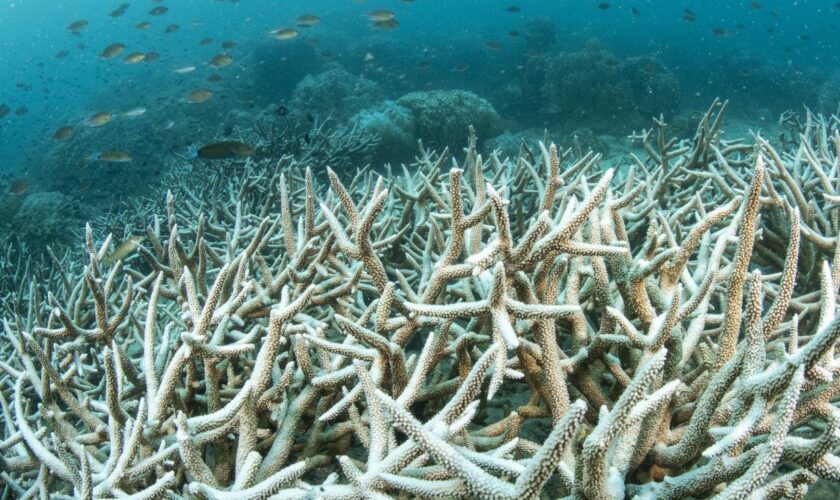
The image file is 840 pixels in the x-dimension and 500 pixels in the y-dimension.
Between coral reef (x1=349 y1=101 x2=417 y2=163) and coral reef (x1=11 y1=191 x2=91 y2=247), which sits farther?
coral reef (x1=349 y1=101 x2=417 y2=163)

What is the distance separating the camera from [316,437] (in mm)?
1889

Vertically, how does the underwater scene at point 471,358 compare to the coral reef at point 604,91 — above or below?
above

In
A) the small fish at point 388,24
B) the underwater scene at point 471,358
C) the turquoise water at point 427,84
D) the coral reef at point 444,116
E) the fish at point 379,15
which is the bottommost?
the turquoise water at point 427,84

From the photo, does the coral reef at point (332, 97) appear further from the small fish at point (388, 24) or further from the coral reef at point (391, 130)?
the small fish at point (388, 24)

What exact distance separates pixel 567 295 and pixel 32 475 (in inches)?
93.9

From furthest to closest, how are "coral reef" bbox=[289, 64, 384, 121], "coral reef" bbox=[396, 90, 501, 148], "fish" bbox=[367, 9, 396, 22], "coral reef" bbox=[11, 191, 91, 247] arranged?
"coral reef" bbox=[289, 64, 384, 121] → "coral reef" bbox=[396, 90, 501, 148] → "fish" bbox=[367, 9, 396, 22] → "coral reef" bbox=[11, 191, 91, 247]

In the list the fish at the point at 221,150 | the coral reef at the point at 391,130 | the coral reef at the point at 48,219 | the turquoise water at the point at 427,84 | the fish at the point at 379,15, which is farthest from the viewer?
the turquoise water at the point at 427,84

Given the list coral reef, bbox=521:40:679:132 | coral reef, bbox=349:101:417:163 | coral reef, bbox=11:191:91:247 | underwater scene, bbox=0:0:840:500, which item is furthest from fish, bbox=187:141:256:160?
coral reef, bbox=521:40:679:132

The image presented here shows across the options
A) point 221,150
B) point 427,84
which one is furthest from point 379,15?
point 427,84

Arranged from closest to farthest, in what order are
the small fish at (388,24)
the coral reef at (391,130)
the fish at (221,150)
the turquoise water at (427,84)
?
the fish at (221,150)
the coral reef at (391,130)
the small fish at (388,24)
the turquoise water at (427,84)

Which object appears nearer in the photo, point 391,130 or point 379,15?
point 379,15

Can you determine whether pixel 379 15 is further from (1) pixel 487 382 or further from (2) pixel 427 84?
(2) pixel 427 84

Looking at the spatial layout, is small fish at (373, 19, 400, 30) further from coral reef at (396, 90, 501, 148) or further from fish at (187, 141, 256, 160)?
fish at (187, 141, 256, 160)

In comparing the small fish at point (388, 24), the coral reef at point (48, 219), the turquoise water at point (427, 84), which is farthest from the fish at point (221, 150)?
the small fish at point (388, 24)
